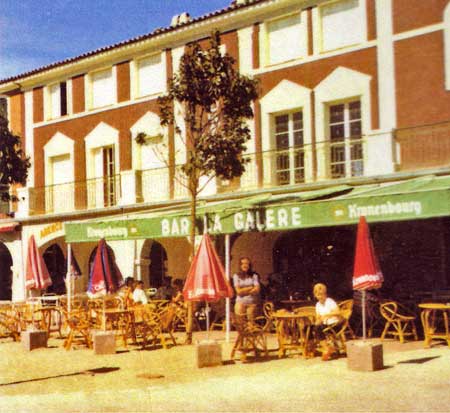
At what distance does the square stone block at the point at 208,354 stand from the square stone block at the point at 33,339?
425 cm

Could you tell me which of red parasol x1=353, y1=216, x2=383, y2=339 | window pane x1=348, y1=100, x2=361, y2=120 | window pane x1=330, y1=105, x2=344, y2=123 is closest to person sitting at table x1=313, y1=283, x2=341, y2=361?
red parasol x1=353, y1=216, x2=383, y2=339

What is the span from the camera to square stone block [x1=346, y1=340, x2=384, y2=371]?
31.4 feet

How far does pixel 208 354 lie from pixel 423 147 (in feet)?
27.0

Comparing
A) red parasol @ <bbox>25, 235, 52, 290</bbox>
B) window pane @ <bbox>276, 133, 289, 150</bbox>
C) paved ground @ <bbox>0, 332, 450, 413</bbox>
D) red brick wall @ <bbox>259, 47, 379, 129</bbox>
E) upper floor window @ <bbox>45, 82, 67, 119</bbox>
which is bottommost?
paved ground @ <bbox>0, 332, 450, 413</bbox>

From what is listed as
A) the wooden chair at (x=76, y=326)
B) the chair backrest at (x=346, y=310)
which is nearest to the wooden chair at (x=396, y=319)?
the chair backrest at (x=346, y=310)

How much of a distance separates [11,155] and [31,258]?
7.28 feet

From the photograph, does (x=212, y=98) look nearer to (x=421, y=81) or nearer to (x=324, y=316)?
(x=324, y=316)

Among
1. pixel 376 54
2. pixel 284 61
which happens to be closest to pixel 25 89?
pixel 284 61

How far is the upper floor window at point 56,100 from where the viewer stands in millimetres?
24953

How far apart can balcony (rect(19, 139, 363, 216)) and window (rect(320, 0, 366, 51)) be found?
2513 millimetres

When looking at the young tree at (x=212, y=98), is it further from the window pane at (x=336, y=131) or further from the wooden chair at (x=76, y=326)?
the window pane at (x=336, y=131)

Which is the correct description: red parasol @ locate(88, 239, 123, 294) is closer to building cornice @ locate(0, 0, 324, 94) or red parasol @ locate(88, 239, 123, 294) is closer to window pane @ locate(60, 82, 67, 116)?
building cornice @ locate(0, 0, 324, 94)

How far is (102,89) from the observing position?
939 inches

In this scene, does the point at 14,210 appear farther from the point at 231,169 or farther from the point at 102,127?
the point at 231,169
